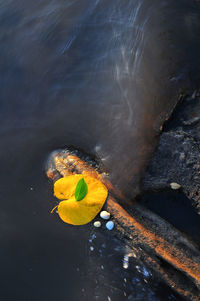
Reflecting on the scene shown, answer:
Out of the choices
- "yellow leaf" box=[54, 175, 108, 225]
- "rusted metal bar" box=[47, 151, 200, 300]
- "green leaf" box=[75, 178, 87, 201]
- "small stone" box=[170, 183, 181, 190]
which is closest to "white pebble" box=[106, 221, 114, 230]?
"rusted metal bar" box=[47, 151, 200, 300]

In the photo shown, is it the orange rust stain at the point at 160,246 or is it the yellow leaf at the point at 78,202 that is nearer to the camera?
the orange rust stain at the point at 160,246

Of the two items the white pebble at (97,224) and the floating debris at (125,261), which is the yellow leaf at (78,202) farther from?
the floating debris at (125,261)

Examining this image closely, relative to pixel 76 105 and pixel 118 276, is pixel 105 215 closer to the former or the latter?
pixel 118 276

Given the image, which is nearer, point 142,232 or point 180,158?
point 142,232

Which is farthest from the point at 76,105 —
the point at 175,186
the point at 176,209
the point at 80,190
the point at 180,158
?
the point at 176,209

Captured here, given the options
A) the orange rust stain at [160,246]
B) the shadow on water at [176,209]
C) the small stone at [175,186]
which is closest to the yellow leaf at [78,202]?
the orange rust stain at [160,246]

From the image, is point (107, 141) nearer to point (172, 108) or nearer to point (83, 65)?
point (172, 108)

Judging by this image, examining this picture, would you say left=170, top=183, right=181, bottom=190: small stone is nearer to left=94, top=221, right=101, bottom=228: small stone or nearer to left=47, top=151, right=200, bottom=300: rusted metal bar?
left=47, top=151, right=200, bottom=300: rusted metal bar
